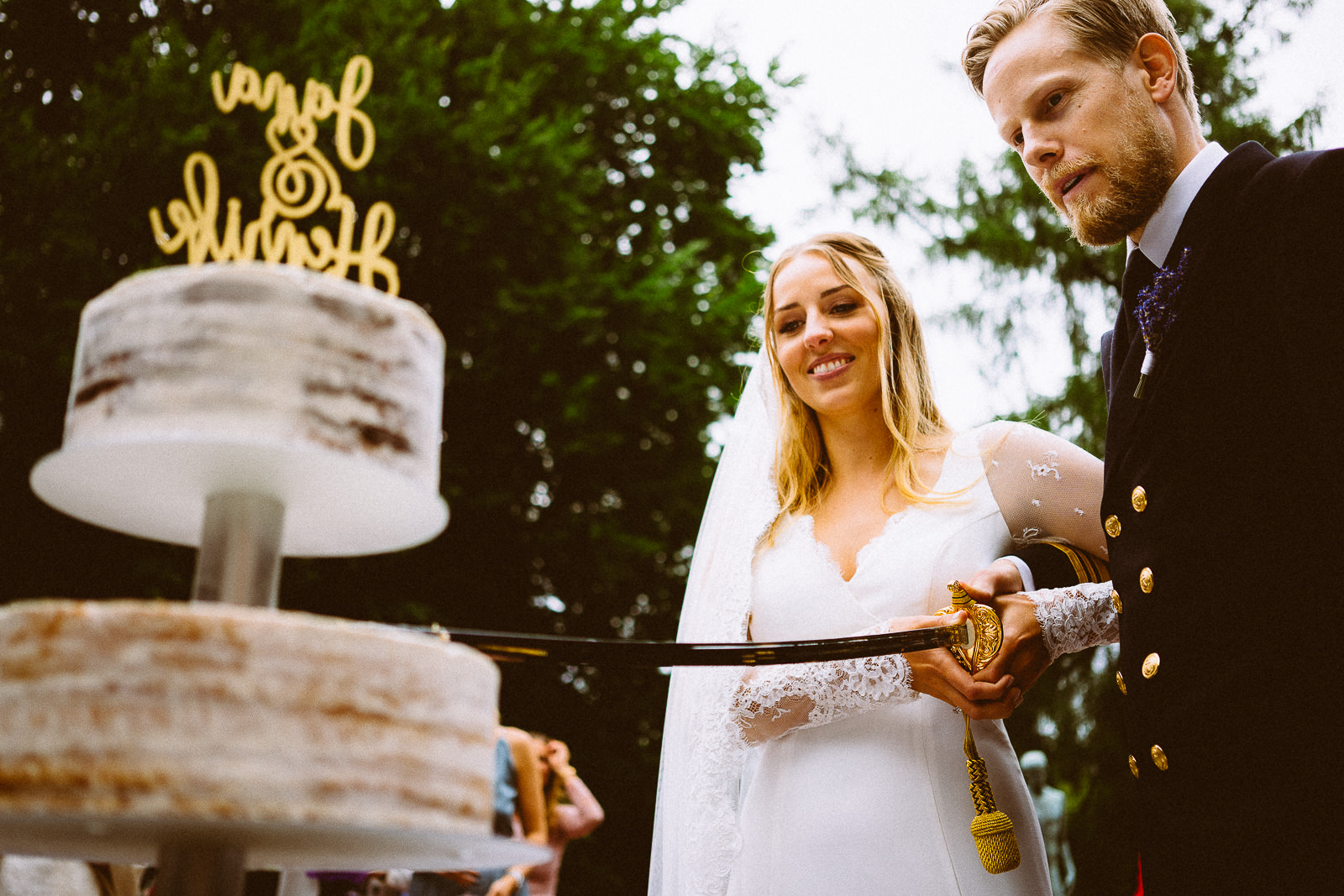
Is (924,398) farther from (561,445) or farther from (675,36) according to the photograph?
(675,36)

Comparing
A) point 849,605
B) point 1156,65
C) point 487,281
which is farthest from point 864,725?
point 487,281

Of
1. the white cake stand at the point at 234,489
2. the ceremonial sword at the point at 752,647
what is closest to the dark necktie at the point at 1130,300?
the ceremonial sword at the point at 752,647

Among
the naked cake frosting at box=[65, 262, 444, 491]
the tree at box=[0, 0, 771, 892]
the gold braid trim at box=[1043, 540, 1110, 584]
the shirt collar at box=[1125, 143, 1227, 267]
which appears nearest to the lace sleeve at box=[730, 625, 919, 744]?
the gold braid trim at box=[1043, 540, 1110, 584]

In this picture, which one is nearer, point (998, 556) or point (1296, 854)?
point (1296, 854)

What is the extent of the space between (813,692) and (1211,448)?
4.59ft

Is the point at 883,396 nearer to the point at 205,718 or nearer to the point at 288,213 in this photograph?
the point at 288,213

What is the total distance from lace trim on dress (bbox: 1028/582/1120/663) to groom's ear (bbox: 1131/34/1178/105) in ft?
4.53

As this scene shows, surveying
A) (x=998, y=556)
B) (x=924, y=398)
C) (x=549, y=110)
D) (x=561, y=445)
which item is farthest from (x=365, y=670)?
(x=549, y=110)

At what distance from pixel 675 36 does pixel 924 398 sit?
33.3 ft

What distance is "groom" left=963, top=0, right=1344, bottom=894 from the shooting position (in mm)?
2152

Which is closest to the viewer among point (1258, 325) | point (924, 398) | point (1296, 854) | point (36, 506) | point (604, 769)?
point (1296, 854)

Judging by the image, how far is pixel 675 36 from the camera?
1288 cm

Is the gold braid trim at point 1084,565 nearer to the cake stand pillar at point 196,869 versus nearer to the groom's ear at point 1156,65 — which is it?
the groom's ear at point 1156,65

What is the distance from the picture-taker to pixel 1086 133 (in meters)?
2.80
